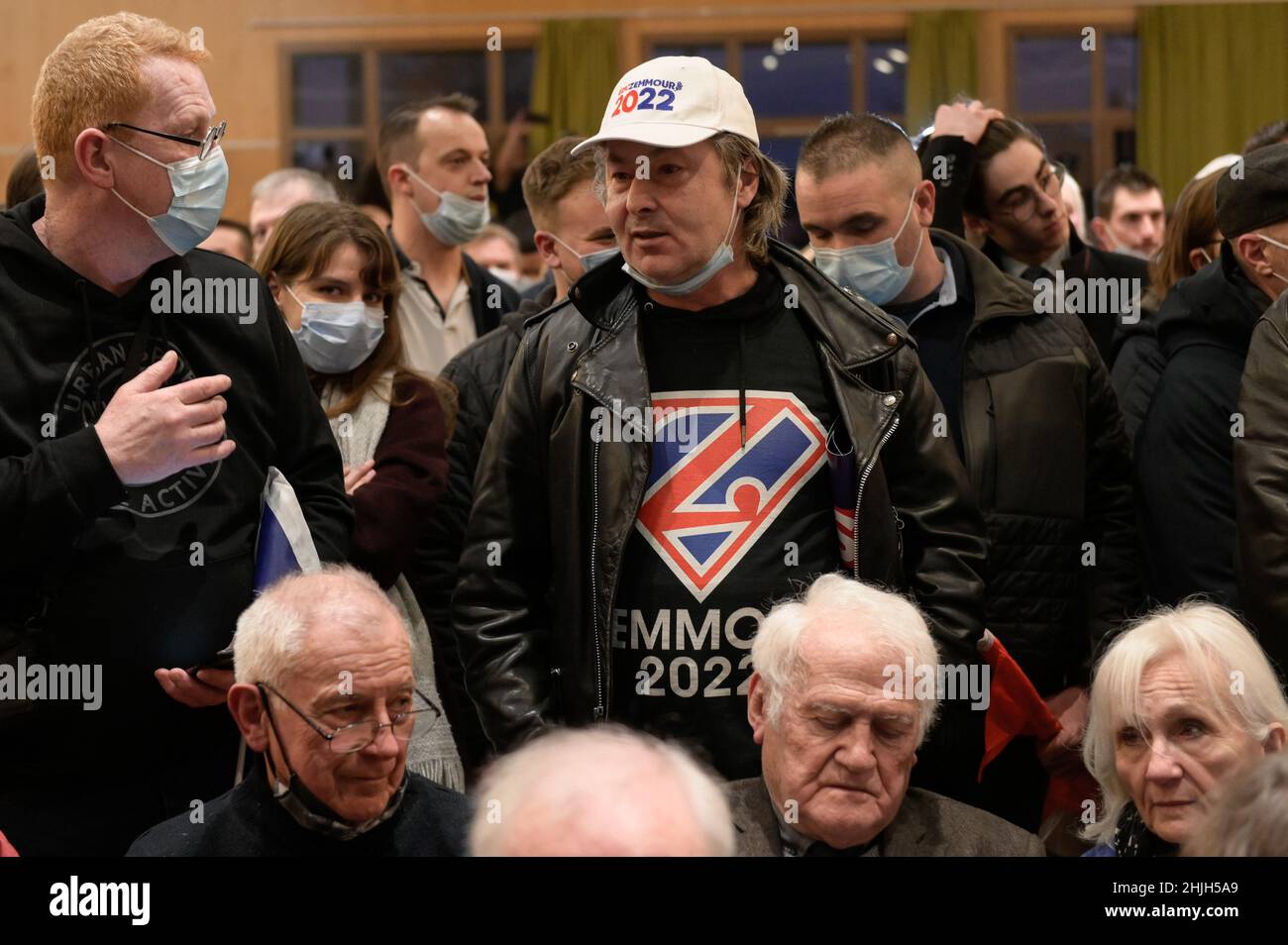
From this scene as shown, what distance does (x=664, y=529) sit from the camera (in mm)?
2463

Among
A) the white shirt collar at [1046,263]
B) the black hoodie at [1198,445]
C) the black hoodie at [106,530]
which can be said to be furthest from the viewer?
the white shirt collar at [1046,263]

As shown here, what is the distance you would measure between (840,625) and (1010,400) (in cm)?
86

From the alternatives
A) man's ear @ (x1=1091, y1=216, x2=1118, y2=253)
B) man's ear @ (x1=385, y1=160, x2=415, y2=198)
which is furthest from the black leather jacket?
man's ear @ (x1=1091, y1=216, x2=1118, y2=253)

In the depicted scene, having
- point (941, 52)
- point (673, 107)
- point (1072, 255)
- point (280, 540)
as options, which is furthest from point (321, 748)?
point (941, 52)

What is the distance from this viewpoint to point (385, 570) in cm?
291

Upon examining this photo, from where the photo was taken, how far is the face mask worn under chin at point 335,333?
3.12 m

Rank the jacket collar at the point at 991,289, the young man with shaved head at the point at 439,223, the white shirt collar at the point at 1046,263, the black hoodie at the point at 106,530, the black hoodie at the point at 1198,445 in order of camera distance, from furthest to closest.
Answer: the young man with shaved head at the point at 439,223 → the white shirt collar at the point at 1046,263 → the jacket collar at the point at 991,289 → the black hoodie at the point at 1198,445 → the black hoodie at the point at 106,530

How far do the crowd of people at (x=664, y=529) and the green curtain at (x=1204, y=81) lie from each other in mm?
6408

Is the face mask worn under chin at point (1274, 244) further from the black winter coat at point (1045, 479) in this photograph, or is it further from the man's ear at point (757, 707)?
the man's ear at point (757, 707)

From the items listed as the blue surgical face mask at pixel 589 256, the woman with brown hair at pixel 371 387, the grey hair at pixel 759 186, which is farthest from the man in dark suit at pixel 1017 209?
the woman with brown hair at pixel 371 387

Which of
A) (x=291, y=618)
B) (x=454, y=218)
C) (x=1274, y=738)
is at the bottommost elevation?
(x=1274, y=738)

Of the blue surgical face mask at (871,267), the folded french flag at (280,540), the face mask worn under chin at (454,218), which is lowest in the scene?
the folded french flag at (280,540)

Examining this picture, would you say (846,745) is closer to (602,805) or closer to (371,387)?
(602,805)

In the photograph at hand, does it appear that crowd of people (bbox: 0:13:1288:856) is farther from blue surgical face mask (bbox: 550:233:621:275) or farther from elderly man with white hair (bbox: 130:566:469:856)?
blue surgical face mask (bbox: 550:233:621:275)
